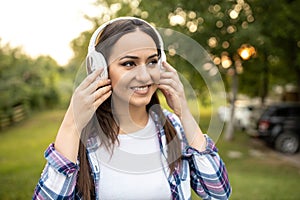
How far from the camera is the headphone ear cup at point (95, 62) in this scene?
123cm

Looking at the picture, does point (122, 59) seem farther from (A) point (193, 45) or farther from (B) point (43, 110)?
(B) point (43, 110)

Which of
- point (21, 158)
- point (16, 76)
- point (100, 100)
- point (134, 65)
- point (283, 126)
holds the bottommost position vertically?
point (283, 126)

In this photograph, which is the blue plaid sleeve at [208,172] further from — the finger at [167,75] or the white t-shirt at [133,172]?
the finger at [167,75]

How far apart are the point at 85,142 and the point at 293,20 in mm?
8569

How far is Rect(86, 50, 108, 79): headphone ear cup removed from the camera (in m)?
1.23

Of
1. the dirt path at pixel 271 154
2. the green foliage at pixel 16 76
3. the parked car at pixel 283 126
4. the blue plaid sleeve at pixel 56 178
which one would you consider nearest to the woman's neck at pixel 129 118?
the blue plaid sleeve at pixel 56 178

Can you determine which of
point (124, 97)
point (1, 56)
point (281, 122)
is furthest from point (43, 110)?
point (124, 97)

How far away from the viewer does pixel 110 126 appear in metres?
1.39

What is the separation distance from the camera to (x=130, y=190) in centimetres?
126

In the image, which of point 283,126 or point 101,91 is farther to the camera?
point 283,126

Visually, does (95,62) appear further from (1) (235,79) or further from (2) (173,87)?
(1) (235,79)

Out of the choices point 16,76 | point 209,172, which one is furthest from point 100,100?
point 16,76

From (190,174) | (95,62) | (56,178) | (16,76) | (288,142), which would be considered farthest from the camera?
(16,76)

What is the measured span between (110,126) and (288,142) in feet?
31.3
